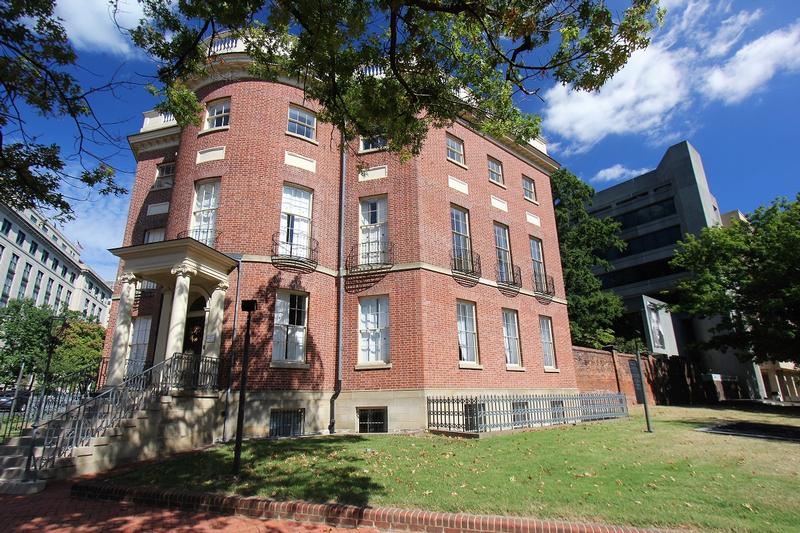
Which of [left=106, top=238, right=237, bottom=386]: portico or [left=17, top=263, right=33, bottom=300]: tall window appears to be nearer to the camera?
[left=106, top=238, right=237, bottom=386]: portico

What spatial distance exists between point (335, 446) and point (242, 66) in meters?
13.9

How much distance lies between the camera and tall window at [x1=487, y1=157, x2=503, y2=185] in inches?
805

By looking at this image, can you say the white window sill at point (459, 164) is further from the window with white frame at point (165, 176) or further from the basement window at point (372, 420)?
the window with white frame at point (165, 176)

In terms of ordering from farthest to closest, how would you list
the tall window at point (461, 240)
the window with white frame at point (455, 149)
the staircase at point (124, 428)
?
the window with white frame at point (455, 149), the tall window at point (461, 240), the staircase at point (124, 428)

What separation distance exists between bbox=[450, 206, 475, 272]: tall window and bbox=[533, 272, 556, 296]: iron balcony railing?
4.56m

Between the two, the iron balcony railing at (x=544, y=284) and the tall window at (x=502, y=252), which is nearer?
the tall window at (x=502, y=252)

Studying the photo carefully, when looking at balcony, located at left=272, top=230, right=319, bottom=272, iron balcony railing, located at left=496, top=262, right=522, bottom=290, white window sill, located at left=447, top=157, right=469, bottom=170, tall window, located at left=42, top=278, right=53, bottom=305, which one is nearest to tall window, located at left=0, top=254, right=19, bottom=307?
tall window, located at left=42, top=278, right=53, bottom=305

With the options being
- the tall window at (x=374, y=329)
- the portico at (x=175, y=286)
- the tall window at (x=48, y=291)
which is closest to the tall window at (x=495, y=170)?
the tall window at (x=374, y=329)

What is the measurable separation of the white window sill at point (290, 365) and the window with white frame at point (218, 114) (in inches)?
358

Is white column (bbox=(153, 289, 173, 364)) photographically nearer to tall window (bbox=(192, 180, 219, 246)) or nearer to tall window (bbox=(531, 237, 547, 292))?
tall window (bbox=(192, 180, 219, 246))

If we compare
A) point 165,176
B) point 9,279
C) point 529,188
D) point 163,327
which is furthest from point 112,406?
point 9,279

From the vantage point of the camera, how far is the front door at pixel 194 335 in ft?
47.3

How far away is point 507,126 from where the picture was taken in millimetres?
11453

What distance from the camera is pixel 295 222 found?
15617 mm
